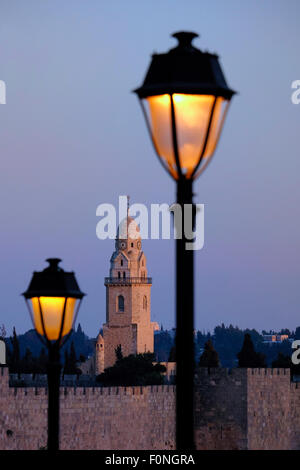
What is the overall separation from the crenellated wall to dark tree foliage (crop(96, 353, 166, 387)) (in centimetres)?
3584

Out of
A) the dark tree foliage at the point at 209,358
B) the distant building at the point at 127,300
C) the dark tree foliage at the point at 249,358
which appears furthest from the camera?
the distant building at the point at 127,300

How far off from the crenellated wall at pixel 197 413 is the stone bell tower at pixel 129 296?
70773 millimetres

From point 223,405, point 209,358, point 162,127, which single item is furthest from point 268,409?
point 209,358

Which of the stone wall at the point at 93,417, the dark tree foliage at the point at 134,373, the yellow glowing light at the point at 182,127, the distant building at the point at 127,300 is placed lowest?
the stone wall at the point at 93,417

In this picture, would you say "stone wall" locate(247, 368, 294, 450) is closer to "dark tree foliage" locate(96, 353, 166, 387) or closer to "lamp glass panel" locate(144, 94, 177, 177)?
"lamp glass panel" locate(144, 94, 177, 177)

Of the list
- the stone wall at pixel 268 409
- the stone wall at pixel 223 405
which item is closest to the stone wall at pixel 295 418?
the stone wall at pixel 268 409

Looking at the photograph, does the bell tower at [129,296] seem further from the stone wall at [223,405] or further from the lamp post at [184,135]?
the lamp post at [184,135]

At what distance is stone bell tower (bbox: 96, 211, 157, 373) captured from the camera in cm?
11238

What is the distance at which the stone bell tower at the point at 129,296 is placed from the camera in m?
112

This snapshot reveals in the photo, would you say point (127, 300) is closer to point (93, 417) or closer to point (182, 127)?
point (93, 417)

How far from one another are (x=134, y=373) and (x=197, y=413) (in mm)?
48884

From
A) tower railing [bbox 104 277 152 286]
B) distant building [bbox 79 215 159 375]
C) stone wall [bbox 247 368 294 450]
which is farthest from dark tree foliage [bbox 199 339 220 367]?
stone wall [bbox 247 368 294 450]
